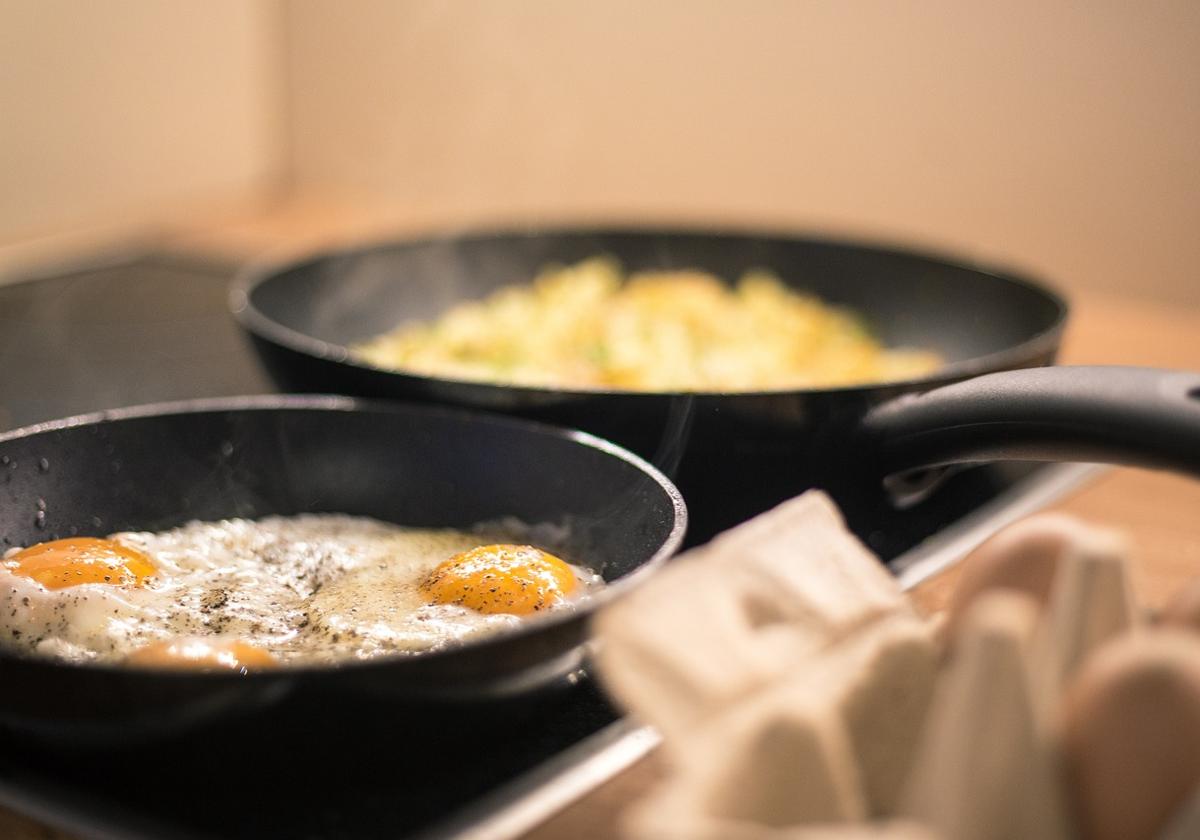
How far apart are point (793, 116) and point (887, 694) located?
2.37 m

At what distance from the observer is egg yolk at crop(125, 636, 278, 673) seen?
2.10ft

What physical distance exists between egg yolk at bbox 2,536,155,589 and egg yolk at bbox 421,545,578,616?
0.61 feet

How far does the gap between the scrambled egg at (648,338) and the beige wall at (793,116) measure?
993 millimetres

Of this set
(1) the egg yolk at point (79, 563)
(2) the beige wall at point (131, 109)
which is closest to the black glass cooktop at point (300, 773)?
(1) the egg yolk at point (79, 563)

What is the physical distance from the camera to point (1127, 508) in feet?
4.07

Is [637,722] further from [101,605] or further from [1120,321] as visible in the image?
[1120,321]

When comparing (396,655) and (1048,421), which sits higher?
(1048,421)

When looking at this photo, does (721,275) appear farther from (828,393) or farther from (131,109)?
(131,109)

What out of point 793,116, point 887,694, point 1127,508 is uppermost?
point 887,694

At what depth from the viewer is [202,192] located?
3086mm

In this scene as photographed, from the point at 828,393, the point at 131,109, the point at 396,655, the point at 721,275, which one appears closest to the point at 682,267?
the point at 721,275

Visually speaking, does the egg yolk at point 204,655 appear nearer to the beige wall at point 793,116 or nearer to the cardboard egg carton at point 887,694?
the cardboard egg carton at point 887,694

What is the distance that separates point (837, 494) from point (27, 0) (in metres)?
2.15

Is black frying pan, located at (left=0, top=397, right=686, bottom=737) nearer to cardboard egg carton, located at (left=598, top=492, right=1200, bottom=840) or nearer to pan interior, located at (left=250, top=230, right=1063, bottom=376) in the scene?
cardboard egg carton, located at (left=598, top=492, right=1200, bottom=840)
